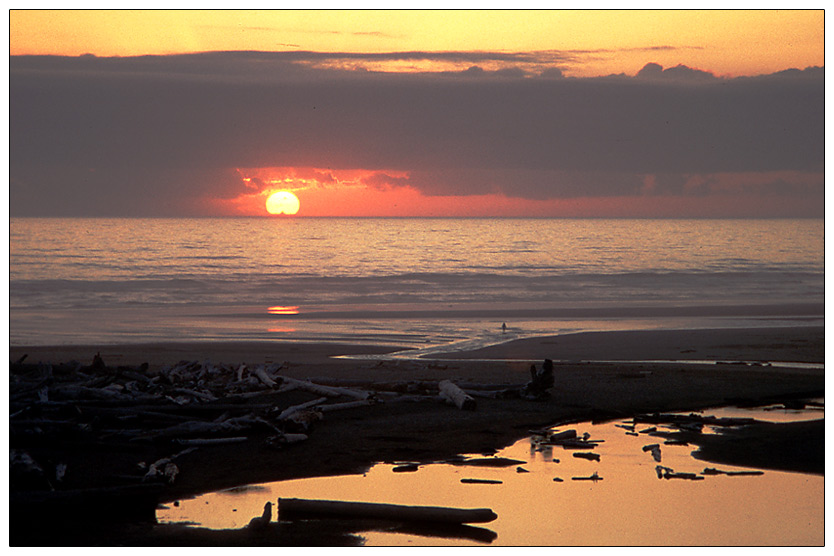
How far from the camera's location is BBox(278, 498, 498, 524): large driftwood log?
8.09 metres

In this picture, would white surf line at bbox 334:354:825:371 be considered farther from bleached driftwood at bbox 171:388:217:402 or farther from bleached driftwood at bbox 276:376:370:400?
bleached driftwood at bbox 171:388:217:402

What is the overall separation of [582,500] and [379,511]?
7.83 ft

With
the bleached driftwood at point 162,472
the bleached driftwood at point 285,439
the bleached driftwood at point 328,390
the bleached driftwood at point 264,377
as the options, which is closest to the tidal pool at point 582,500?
the bleached driftwood at point 162,472

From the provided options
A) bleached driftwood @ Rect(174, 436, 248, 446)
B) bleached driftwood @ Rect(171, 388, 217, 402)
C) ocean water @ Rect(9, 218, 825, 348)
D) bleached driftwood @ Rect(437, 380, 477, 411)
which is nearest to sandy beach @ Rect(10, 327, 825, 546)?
bleached driftwood @ Rect(174, 436, 248, 446)

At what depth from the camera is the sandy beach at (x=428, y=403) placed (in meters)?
9.62

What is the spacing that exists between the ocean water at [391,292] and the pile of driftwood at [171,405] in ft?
31.9

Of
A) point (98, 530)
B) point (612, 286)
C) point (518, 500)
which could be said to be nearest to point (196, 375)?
point (98, 530)

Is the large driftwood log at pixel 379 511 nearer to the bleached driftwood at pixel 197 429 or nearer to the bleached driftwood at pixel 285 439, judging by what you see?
the bleached driftwood at pixel 285 439

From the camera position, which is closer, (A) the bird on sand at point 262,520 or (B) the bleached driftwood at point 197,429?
(A) the bird on sand at point 262,520

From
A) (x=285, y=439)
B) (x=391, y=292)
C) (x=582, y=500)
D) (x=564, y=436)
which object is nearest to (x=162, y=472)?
(x=285, y=439)

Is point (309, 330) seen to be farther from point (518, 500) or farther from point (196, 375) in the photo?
point (518, 500)

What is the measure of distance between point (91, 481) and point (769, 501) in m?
8.11

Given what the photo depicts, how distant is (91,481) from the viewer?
31.8 ft

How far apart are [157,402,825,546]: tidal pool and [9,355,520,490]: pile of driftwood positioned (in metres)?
1.81
